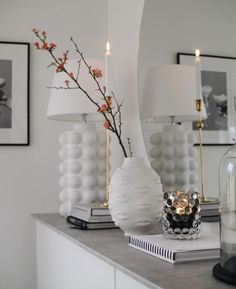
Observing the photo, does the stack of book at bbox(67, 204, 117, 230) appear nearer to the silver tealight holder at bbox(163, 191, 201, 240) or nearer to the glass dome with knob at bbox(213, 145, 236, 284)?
the silver tealight holder at bbox(163, 191, 201, 240)

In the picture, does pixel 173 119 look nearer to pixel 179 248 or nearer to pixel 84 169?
pixel 84 169

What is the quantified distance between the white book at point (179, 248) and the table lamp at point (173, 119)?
44cm

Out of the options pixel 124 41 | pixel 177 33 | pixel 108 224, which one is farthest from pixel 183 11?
pixel 108 224

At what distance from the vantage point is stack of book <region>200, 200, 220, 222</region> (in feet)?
5.01

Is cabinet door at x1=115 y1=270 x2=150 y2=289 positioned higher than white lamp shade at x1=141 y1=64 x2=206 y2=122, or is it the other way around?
white lamp shade at x1=141 y1=64 x2=206 y2=122

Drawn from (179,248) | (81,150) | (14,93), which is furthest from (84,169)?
(179,248)

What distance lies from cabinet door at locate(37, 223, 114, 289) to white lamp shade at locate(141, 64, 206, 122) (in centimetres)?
60

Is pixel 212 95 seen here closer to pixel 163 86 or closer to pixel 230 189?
pixel 163 86

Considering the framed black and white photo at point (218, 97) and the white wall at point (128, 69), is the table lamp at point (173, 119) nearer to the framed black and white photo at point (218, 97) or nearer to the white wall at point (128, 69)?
the framed black and white photo at point (218, 97)

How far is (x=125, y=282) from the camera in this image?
3.42 feet

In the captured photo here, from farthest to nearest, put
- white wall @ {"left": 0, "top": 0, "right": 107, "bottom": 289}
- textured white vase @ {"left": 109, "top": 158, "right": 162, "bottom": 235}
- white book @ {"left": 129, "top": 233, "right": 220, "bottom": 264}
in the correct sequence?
white wall @ {"left": 0, "top": 0, "right": 107, "bottom": 289}
textured white vase @ {"left": 109, "top": 158, "right": 162, "bottom": 235}
white book @ {"left": 129, "top": 233, "right": 220, "bottom": 264}

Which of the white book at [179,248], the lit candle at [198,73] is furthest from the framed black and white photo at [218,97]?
the white book at [179,248]

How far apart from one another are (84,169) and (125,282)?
986mm

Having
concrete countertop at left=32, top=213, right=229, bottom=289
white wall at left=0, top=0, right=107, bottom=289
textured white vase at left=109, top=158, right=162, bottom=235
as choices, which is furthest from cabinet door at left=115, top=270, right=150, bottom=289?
white wall at left=0, top=0, right=107, bottom=289
